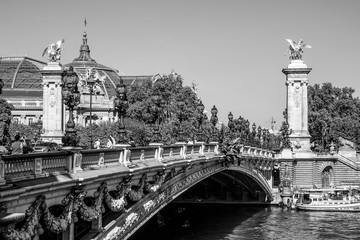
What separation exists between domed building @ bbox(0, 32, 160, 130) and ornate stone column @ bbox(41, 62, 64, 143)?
14383 mm

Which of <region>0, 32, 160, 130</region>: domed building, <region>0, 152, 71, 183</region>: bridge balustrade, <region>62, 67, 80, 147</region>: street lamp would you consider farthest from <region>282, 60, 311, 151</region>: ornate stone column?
<region>0, 152, 71, 183</region>: bridge balustrade

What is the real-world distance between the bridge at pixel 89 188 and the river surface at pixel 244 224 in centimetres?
1399

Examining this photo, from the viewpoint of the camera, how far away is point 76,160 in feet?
58.7

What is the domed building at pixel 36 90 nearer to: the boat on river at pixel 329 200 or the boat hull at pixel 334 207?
the boat on river at pixel 329 200

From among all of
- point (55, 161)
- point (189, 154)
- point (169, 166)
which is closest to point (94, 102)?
point (189, 154)

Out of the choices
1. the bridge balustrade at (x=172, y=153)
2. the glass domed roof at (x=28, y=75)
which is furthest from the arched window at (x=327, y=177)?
the bridge balustrade at (x=172, y=153)

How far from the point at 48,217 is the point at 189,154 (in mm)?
19010

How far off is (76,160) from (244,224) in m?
38.2

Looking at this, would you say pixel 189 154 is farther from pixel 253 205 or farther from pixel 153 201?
pixel 253 205

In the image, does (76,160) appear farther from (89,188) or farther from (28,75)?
(28,75)

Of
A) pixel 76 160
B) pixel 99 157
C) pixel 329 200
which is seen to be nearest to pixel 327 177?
pixel 329 200

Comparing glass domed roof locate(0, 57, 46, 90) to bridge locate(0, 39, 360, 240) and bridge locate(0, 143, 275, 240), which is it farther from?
bridge locate(0, 143, 275, 240)

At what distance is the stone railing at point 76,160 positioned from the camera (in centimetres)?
1441

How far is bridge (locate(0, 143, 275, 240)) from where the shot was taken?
14.1m
